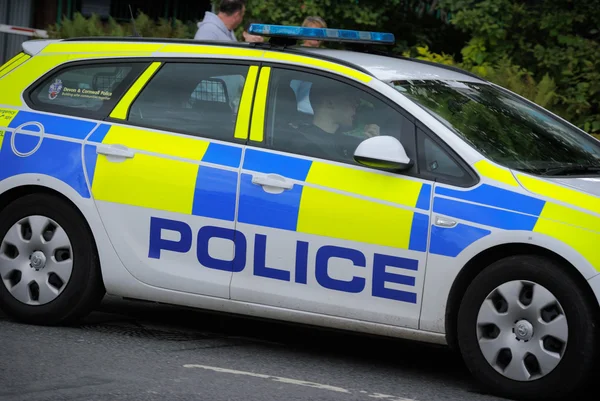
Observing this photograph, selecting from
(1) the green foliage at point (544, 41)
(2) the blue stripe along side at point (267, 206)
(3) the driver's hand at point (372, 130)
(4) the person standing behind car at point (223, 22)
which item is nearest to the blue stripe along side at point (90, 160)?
(2) the blue stripe along side at point (267, 206)

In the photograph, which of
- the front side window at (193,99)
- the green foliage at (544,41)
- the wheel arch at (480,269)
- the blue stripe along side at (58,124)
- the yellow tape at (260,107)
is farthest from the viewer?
the green foliage at (544,41)

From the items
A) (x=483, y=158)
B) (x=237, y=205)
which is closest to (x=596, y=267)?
(x=483, y=158)

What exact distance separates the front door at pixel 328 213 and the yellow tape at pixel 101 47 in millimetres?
846

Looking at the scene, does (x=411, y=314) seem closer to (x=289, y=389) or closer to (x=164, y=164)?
(x=289, y=389)

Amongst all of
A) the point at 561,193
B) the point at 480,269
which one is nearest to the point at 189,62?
the point at 480,269

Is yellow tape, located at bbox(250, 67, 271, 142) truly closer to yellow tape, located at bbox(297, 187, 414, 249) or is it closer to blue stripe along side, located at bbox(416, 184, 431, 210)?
yellow tape, located at bbox(297, 187, 414, 249)

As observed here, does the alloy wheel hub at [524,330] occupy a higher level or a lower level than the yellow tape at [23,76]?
lower

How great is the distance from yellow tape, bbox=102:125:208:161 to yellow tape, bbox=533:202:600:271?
6.06ft

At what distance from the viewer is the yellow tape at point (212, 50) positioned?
665cm

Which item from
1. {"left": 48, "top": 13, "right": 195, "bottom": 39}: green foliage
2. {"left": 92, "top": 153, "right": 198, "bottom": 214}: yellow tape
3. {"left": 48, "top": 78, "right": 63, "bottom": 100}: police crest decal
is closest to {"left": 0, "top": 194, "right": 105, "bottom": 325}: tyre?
{"left": 92, "top": 153, "right": 198, "bottom": 214}: yellow tape

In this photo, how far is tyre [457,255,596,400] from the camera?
541 centimetres

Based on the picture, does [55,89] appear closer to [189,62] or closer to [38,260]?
[189,62]

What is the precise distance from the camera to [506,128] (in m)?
6.34

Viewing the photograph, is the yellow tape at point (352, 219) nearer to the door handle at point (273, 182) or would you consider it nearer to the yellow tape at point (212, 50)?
the door handle at point (273, 182)
